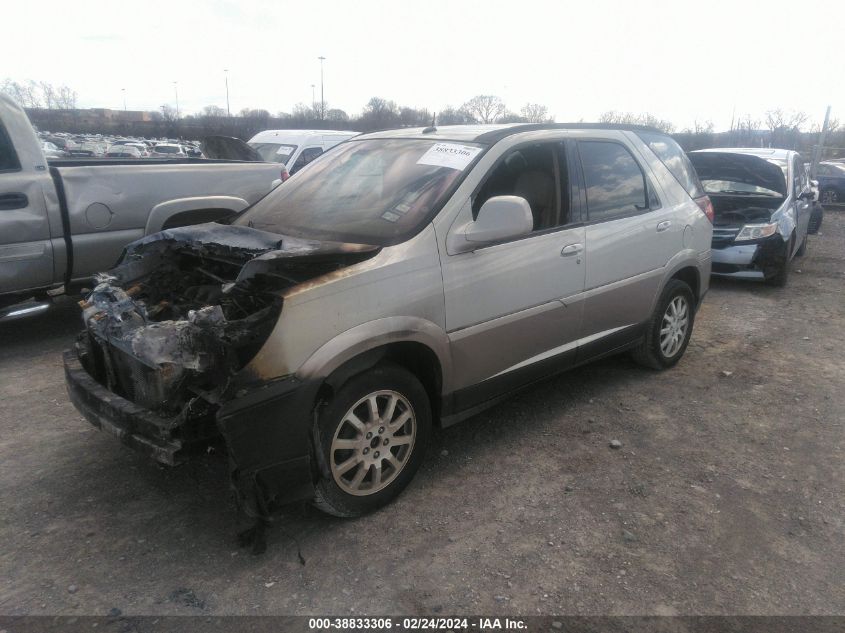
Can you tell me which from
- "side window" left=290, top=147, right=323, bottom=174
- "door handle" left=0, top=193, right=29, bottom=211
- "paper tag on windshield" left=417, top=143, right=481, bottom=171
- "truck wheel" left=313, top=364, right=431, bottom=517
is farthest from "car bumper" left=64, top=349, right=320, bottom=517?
"side window" left=290, top=147, right=323, bottom=174

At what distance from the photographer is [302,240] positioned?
3248 millimetres

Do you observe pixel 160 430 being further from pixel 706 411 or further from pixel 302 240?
pixel 706 411

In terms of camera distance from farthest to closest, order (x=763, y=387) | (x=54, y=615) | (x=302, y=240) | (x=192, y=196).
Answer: (x=192, y=196), (x=763, y=387), (x=302, y=240), (x=54, y=615)

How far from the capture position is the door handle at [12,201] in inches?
200

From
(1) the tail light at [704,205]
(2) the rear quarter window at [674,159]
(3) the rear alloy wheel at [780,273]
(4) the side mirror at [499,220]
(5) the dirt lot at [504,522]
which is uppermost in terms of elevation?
(2) the rear quarter window at [674,159]

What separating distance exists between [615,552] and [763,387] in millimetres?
2720

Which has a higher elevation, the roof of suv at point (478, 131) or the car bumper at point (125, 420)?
the roof of suv at point (478, 131)

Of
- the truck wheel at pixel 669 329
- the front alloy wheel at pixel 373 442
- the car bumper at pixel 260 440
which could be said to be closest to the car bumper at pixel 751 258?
the truck wheel at pixel 669 329

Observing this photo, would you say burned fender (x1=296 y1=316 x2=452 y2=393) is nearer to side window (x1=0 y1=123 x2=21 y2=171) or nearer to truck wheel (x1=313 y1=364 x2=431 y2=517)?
truck wheel (x1=313 y1=364 x2=431 y2=517)

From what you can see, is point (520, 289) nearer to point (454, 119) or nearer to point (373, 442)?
point (373, 442)

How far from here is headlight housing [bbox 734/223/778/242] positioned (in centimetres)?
808

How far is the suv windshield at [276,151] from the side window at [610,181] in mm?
8686

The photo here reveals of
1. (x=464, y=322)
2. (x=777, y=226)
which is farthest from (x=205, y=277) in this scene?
(x=777, y=226)

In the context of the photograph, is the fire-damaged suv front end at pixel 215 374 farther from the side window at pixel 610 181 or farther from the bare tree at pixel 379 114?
Result: the bare tree at pixel 379 114
